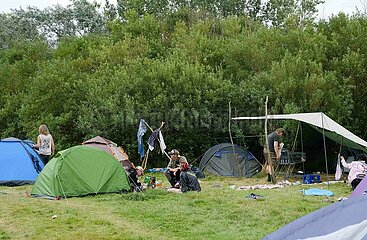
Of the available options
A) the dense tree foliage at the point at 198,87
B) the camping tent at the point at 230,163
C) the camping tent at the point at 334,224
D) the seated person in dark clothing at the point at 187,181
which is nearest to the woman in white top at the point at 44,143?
the seated person in dark clothing at the point at 187,181

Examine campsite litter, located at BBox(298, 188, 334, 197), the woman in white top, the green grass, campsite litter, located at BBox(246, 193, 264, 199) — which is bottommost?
campsite litter, located at BBox(298, 188, 334, 197)

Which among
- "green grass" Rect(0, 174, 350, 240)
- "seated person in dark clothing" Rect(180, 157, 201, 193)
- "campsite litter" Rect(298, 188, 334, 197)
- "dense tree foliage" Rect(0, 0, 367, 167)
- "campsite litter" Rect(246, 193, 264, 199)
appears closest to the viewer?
"green grass" Rect(0, 174, 350, 240)

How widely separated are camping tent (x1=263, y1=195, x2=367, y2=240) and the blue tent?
9406 millimetres

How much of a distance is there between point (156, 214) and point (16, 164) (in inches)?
207

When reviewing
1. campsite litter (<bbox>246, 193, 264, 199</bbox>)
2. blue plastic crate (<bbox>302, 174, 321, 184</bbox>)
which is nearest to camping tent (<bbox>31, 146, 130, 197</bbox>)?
campsite litter (<bbox>246, 193, 264, 199</bbox>)

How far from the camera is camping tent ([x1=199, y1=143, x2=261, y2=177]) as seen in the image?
13.5 metres

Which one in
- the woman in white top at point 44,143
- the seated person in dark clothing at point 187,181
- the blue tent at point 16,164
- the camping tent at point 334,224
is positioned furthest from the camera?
the blue tent at point 16,164

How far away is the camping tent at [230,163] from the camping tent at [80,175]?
4.61m

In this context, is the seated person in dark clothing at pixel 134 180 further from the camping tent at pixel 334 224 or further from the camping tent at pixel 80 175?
the camping tent at pixel 334 224

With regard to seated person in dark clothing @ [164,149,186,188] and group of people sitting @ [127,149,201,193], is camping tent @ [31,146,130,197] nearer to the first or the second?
group of people sitting @ [127,149,201,193]

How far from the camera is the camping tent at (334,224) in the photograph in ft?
7.77

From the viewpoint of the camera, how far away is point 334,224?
2.46m

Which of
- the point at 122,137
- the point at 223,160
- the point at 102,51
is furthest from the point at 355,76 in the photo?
the point at 102,51

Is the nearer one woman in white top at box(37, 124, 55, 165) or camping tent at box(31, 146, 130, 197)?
camping tent at box(31, 146, 130, 197)
